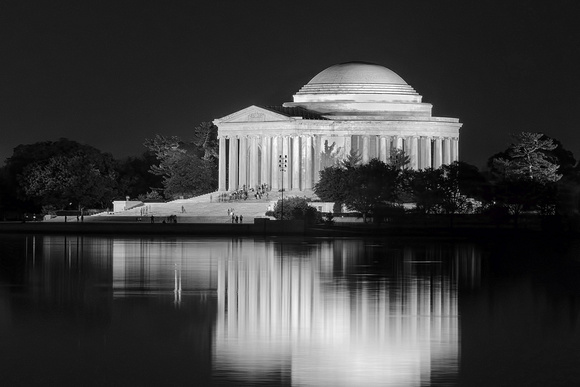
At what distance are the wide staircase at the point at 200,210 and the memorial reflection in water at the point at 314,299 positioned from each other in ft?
180

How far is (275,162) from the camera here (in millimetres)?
169625

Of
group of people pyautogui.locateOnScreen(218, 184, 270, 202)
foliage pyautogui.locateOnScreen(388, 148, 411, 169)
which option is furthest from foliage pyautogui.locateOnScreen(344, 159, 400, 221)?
group of people pyautogui.locateOnScreen(218, 184, 270, 202)

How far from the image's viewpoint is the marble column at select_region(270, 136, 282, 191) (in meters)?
169

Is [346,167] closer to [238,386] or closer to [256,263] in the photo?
[256,263]

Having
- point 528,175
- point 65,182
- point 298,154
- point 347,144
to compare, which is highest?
point 347,144

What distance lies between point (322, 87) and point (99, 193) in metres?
31.0

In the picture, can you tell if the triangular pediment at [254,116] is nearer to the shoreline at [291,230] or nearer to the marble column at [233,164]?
the marble column at [233,164]

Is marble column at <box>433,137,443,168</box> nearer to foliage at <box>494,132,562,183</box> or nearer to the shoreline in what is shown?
foliage at <box>494,132,562,183</box>

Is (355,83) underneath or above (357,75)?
underneath

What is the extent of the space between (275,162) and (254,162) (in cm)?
308

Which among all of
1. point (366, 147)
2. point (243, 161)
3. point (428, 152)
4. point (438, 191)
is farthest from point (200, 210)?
point (428, 152)

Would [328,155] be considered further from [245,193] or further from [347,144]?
[245,193]

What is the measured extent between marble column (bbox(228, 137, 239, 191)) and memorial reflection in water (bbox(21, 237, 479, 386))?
270 ft

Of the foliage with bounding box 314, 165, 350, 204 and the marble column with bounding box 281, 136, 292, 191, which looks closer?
the foliage with bounding box 314, 165, 350, 204
